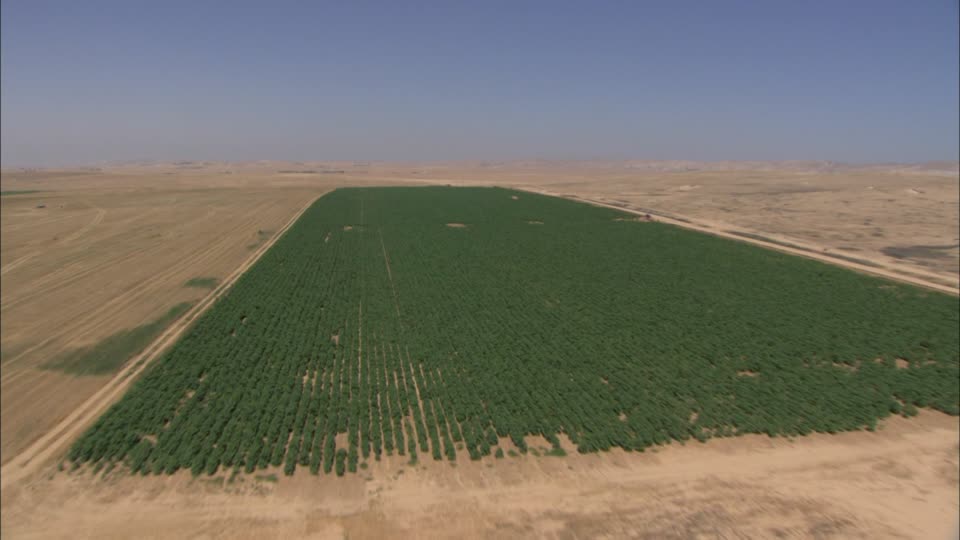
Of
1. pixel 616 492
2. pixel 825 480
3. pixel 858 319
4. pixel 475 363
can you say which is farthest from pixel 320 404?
pixel 858 319

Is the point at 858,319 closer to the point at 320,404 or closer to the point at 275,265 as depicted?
the point at 320,404

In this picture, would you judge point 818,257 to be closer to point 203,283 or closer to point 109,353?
point 203,283

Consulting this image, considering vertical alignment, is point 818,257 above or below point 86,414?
above

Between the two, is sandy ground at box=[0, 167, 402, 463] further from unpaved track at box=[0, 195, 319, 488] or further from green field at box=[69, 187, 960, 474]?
green field at box=[69, 187, 960, 474]

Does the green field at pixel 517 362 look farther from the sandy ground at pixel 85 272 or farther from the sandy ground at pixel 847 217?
the sandy ground at pixel 847 217

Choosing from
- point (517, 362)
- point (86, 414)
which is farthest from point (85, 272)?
point (517, 362)

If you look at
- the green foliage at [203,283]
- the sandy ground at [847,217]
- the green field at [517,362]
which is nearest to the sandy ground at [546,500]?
the green field at [517,362]
